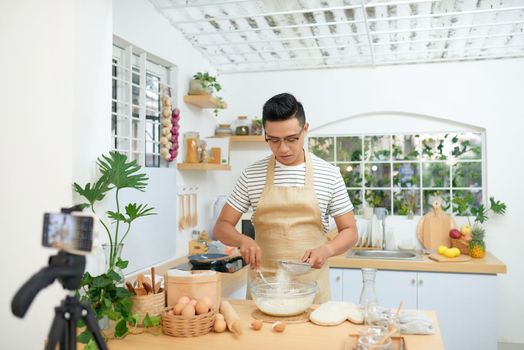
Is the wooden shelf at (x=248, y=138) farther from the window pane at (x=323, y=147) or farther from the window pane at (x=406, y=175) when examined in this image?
the window pane at (x=406, y=175)

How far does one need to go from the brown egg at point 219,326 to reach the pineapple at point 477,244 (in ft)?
9.50

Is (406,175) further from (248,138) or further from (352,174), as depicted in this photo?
(248,138)

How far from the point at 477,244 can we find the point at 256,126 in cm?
223

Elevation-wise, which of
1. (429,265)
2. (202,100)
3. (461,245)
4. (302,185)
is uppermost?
(202,100)

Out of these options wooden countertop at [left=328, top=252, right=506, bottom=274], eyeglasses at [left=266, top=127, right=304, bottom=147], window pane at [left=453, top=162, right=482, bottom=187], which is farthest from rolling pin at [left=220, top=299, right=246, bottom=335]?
window pane at [left=453, top=162, right=482, bottom=187]

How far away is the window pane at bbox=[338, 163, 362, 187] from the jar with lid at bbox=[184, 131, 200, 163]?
1578 mm

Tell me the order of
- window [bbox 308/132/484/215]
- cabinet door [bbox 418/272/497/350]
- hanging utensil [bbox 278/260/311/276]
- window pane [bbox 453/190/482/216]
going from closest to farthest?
1. hanging utensil [bbox 278/260/311/276]
2. cabinet door [bbox 418/272/497/350]
3. window pane [bbox 453/190/482/216]
4. window [bbox 308/132/484/215]

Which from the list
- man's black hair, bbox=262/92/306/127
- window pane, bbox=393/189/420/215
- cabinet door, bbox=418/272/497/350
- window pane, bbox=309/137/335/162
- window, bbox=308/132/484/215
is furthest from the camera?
window pane, bbox=309/137/335/162

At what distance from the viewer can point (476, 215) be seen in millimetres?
4375

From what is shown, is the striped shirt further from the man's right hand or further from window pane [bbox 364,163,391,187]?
window pane [bbox 364,163,391,187]

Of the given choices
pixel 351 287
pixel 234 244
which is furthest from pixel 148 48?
pixel 351 287

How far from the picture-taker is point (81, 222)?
2.93 feet

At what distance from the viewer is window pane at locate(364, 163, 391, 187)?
480 centimetres

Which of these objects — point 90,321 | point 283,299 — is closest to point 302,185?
point 283,299
